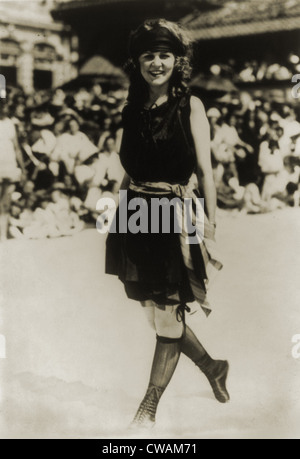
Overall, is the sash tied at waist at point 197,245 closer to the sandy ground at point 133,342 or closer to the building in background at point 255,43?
the sandy ground at point 133,342

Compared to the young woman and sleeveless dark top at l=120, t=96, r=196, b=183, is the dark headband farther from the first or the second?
sleeveless dark top at l=120, t=96, r=196, b=183

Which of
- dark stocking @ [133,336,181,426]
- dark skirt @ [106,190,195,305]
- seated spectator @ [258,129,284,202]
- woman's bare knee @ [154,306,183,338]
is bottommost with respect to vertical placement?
dark stocking @ [133,336,181,426]

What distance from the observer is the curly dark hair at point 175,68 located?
3.52m

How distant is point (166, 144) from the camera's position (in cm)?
349

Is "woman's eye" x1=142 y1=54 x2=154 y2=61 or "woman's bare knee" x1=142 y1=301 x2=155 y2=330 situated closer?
"woman's eye" x1=142 y1=54 x2=154 y2=61

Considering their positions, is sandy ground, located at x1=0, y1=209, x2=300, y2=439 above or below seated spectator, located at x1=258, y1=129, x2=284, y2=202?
below

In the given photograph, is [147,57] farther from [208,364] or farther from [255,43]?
[208,364]

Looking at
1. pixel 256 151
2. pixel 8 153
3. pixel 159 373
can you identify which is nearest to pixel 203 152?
pixel 256 151

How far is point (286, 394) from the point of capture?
12.1 feet

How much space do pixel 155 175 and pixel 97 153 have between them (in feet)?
1.33

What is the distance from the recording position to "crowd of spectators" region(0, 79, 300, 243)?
3.68 m

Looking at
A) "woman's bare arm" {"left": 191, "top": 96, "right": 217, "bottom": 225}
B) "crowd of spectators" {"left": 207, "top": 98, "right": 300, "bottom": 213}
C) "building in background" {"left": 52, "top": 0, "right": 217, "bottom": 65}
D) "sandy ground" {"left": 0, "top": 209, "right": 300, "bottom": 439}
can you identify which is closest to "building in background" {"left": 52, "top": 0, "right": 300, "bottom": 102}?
"building in background" {"left": 52, "top": 0, "right": 217, "bottom": 65}

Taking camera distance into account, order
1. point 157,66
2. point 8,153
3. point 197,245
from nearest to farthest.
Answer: point 157,66
point 197,245
point 8,153
